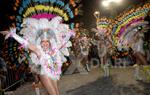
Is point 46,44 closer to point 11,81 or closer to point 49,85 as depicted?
point 49,85

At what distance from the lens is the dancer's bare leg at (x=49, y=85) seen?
6590 millimetres

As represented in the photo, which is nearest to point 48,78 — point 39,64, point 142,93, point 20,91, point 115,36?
point 39,64

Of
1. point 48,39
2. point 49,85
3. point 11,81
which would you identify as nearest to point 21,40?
point 48,39

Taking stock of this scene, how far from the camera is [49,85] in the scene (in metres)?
6.64

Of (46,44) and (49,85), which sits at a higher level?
(46,44)

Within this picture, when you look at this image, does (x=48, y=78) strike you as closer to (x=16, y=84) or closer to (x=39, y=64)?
(x=39, y=64)

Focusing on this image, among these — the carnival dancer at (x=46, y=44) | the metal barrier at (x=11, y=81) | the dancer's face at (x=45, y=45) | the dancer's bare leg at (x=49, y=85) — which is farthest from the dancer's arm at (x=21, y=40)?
the metal barrier at (x=11, y=81)

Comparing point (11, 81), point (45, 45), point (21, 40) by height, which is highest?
point (21, 40)

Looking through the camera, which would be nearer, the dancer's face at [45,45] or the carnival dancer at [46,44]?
the carnival dancer at [46,44]

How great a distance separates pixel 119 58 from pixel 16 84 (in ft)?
27.0

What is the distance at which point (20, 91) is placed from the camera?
11297 mm

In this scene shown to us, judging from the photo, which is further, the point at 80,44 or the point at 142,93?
the point at 80,44

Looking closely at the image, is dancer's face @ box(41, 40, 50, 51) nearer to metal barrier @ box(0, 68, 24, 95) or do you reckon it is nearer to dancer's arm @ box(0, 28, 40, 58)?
dancer's arm @ box(0, 28, 40, 58)

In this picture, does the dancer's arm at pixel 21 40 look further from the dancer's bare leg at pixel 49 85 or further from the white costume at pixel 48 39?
the dancer's bare leg at pixel 49 85
